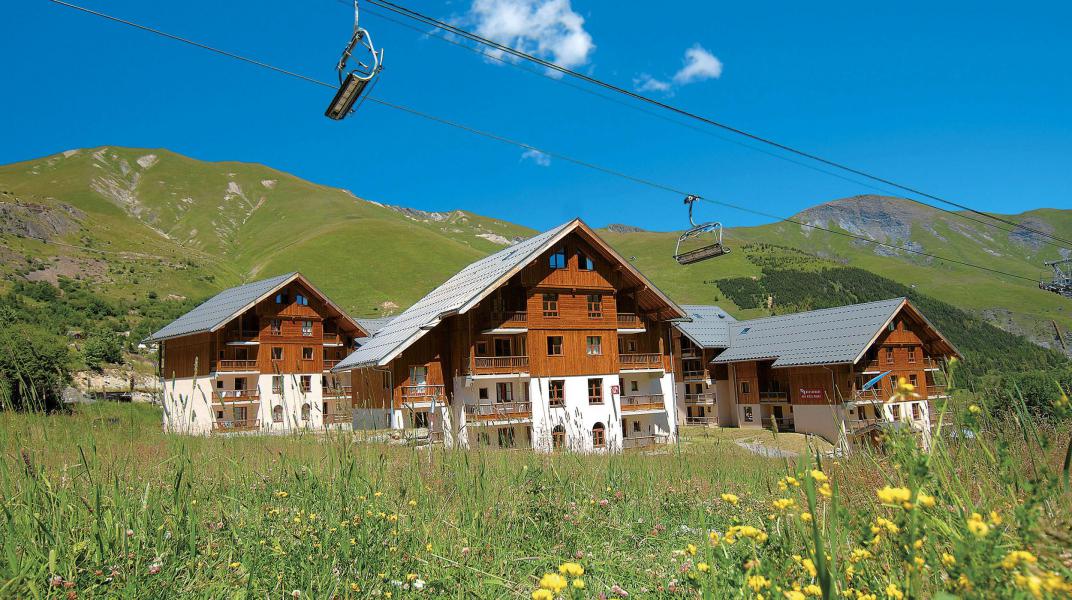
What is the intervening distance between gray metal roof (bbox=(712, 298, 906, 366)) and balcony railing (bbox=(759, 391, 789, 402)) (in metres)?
2.90

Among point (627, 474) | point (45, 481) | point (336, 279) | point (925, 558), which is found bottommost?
point (627, 474)

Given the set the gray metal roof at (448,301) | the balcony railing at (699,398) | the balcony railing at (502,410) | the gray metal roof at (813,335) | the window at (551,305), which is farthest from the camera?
the balcony railing at (699,398)

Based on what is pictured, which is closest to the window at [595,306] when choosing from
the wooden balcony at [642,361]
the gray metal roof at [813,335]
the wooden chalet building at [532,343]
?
the wooden chalet building at [532,343]

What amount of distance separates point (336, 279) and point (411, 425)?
133m

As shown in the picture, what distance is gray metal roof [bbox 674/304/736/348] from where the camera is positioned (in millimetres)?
54156

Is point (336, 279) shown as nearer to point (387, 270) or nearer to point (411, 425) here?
point (387, 270)

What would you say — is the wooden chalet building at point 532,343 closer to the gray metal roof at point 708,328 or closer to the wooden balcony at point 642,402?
the wooden balcony at point 642,402

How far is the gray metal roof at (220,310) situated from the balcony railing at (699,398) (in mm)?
34399

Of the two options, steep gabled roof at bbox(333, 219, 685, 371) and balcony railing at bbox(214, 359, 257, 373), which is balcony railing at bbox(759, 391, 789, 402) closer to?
steep gabled roof at bbox(333, 219, 685, 371)

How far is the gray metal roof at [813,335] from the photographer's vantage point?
142ft

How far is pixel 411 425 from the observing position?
7.14m

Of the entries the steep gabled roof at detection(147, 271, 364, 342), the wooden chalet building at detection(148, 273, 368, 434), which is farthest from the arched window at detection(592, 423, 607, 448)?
the steep gabled roof at detection(147, 271, 364, 342)

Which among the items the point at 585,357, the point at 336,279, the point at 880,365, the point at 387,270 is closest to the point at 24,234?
the point at 336,279

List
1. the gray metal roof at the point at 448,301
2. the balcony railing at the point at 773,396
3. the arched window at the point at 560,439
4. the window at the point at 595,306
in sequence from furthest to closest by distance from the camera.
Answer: the balcony railing at the point at 773,396 → the window at the point at 595,306 → the gray metal roof at the point at 448,301 → the arched window at the point at 560,439
